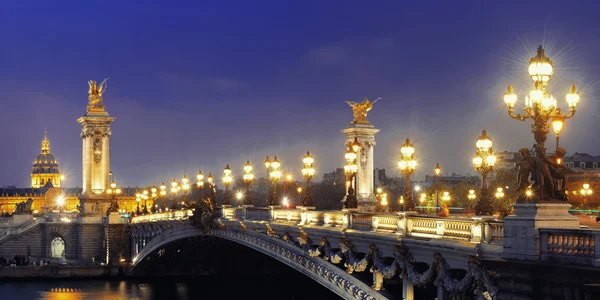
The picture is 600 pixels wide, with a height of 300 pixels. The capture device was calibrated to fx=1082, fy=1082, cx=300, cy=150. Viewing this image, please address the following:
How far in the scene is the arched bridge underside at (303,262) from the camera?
31.4 meters

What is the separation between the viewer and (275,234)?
A: 136ft

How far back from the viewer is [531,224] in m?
19.5

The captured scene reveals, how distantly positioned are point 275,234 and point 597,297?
26.4 metres

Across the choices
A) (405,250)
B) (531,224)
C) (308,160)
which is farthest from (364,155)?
(531,224)

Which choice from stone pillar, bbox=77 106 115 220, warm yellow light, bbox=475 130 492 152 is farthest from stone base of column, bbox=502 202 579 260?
stone pillar, bbox=77 106 115 220

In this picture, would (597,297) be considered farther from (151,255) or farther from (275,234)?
(151,255)

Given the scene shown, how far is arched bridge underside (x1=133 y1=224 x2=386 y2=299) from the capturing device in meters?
31.4

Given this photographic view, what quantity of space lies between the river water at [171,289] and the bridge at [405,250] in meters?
13.3

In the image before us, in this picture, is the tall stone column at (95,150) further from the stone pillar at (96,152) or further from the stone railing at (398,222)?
the stone railing at (398,222)

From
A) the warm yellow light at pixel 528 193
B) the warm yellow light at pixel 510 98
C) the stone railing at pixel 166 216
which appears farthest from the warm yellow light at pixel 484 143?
the stone railing at pixel 166 216

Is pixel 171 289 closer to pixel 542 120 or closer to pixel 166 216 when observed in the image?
pixel 166 216

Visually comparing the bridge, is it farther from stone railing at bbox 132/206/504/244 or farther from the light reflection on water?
the light reflection on water

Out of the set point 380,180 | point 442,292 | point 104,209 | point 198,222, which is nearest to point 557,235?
point 442,292

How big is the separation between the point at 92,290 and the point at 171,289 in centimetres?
502
